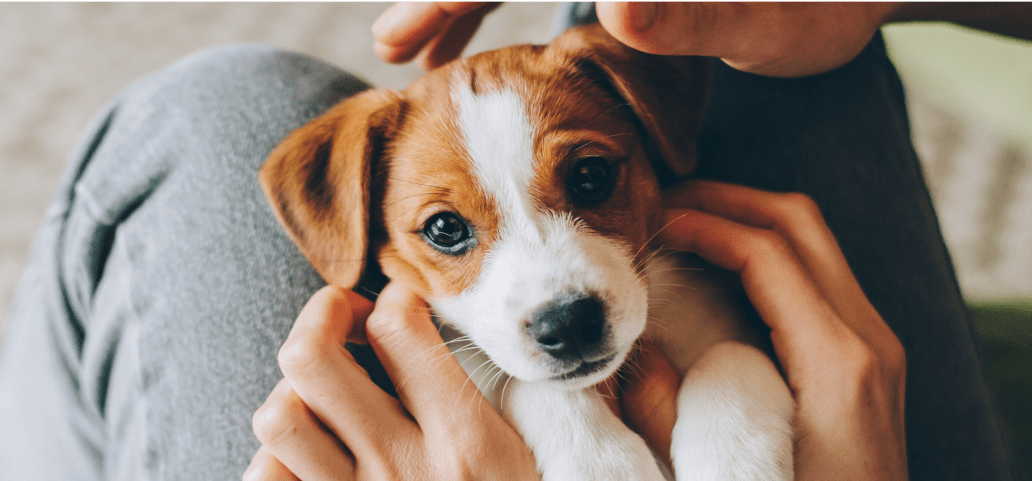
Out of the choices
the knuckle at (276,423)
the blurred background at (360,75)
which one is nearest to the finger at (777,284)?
the knuckle at (276,423)

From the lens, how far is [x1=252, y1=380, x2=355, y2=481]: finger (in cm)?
141

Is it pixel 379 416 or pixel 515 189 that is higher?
pixel 515 189

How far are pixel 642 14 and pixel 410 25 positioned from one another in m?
1.16

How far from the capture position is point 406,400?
4.98ft

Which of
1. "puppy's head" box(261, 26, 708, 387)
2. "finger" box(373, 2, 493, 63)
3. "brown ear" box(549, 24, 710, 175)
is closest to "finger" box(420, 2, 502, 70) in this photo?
"finger" box(373, 2, 493, 63)

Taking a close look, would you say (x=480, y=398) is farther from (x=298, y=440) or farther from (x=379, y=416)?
(x=298, y=440)

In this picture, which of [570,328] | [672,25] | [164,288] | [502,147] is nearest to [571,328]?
[570,328]

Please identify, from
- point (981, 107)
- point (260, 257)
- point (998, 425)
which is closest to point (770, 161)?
point (998, 425)

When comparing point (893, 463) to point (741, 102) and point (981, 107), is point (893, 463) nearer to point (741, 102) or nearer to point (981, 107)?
point (741, 102)

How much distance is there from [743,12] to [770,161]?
53 cm

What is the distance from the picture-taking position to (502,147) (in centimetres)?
157

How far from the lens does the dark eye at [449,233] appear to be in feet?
5.32

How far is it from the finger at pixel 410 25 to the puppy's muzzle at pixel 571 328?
1215 mm

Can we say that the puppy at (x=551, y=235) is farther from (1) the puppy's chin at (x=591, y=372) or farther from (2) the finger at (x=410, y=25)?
(2) the finger at (x=410, y=25)
